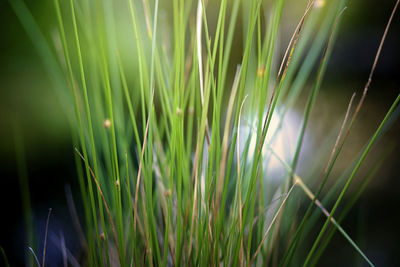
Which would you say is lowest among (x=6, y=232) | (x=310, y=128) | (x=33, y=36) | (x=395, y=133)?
(x=395, y=133)

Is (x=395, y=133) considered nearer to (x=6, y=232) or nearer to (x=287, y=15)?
(x=287, y=15)

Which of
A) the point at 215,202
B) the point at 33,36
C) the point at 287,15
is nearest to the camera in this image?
the point at 215,202

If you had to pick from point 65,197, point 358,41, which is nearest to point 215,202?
point 65,197

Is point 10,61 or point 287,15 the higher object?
point 10,61

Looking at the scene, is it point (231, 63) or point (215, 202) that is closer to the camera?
point (215, 202)

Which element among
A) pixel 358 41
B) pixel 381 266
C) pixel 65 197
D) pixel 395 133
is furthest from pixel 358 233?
pixel 65 197

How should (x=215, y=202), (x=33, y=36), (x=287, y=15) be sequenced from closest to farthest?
(x=215, y=202)
(x=33, y=36)
(x=287, y=15)
